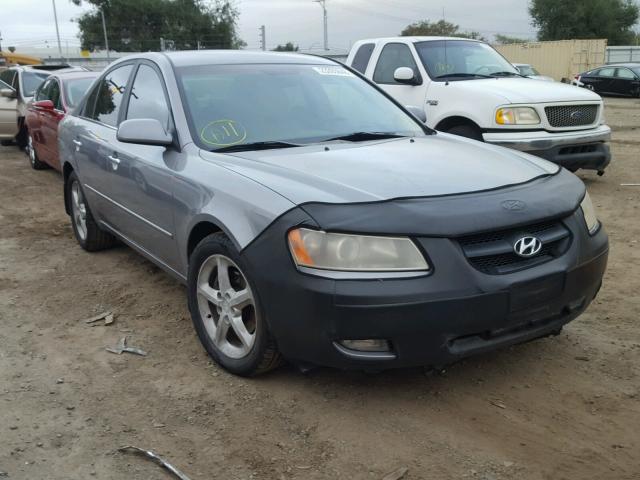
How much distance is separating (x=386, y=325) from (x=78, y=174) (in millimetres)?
3699

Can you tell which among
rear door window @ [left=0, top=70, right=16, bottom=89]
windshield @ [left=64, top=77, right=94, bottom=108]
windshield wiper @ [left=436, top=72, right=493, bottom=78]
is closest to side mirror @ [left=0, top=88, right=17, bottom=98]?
rear door window @ [left=0, top=70, right=16, bottom=89]

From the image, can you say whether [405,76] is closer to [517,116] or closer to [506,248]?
[517,116]

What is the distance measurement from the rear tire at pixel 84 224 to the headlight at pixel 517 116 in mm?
4232

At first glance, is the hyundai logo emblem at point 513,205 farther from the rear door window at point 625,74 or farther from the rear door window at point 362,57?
the rear door window at point 625,74

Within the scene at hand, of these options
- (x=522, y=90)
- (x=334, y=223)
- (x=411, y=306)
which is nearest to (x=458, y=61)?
(x=522, y=90)

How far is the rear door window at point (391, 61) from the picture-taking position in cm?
838

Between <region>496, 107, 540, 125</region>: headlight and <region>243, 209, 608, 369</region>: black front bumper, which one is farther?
<region>496, 107, 540, 125</region>: headlight

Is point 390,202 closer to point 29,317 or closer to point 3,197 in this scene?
point 29,317

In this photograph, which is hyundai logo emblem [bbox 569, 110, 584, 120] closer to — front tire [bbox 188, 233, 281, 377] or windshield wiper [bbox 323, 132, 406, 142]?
windshield wiper [bbox 323, 132, 406, 142]

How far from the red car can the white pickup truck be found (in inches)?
150

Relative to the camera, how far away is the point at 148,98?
4.28 m

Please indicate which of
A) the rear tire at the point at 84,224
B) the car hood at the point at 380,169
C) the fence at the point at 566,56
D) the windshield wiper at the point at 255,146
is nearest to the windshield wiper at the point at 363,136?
the car hood at the point at 380,169

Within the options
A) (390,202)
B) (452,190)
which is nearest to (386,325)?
(390,202)

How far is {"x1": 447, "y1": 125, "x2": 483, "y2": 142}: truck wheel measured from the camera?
7449mm
